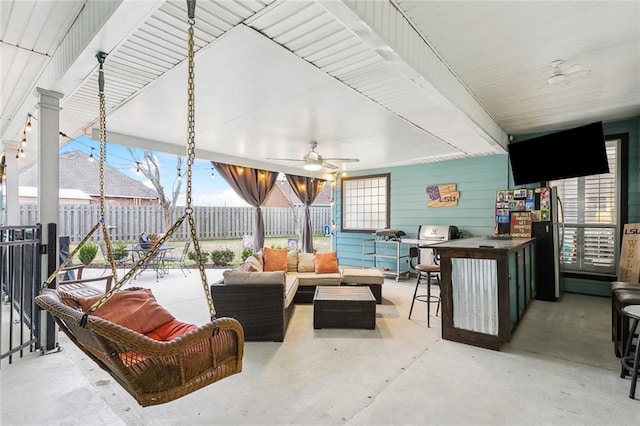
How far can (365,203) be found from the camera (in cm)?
802

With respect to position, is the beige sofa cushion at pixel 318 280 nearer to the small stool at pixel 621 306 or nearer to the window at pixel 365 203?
the small stool at pixel 621 306

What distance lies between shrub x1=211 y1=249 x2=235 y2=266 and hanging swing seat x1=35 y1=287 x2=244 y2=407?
6.27m

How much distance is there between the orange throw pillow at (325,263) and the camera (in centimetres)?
492

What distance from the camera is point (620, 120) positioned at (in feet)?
15.2

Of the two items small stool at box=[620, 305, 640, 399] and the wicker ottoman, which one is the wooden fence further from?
small stool at box=[620, 305, 640, 399]

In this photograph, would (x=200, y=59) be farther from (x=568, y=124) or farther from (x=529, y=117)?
(x=568, y=124)

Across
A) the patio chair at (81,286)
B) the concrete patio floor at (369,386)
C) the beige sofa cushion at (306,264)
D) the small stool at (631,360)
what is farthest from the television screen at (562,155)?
the patio chair at (81,286)

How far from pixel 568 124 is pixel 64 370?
22.4 feet

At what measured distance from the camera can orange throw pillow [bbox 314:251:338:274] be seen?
4.92m

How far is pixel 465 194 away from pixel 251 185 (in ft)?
14.9

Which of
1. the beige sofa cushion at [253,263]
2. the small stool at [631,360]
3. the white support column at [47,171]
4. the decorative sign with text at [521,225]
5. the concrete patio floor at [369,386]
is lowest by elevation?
the concrete patio floor at [369,386]

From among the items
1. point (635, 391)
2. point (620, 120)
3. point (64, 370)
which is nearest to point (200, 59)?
point (64, 370)

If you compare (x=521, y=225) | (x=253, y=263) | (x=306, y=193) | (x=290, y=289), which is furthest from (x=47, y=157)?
(x=521, y=225)

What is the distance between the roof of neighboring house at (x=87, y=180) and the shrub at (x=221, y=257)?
4757mm
